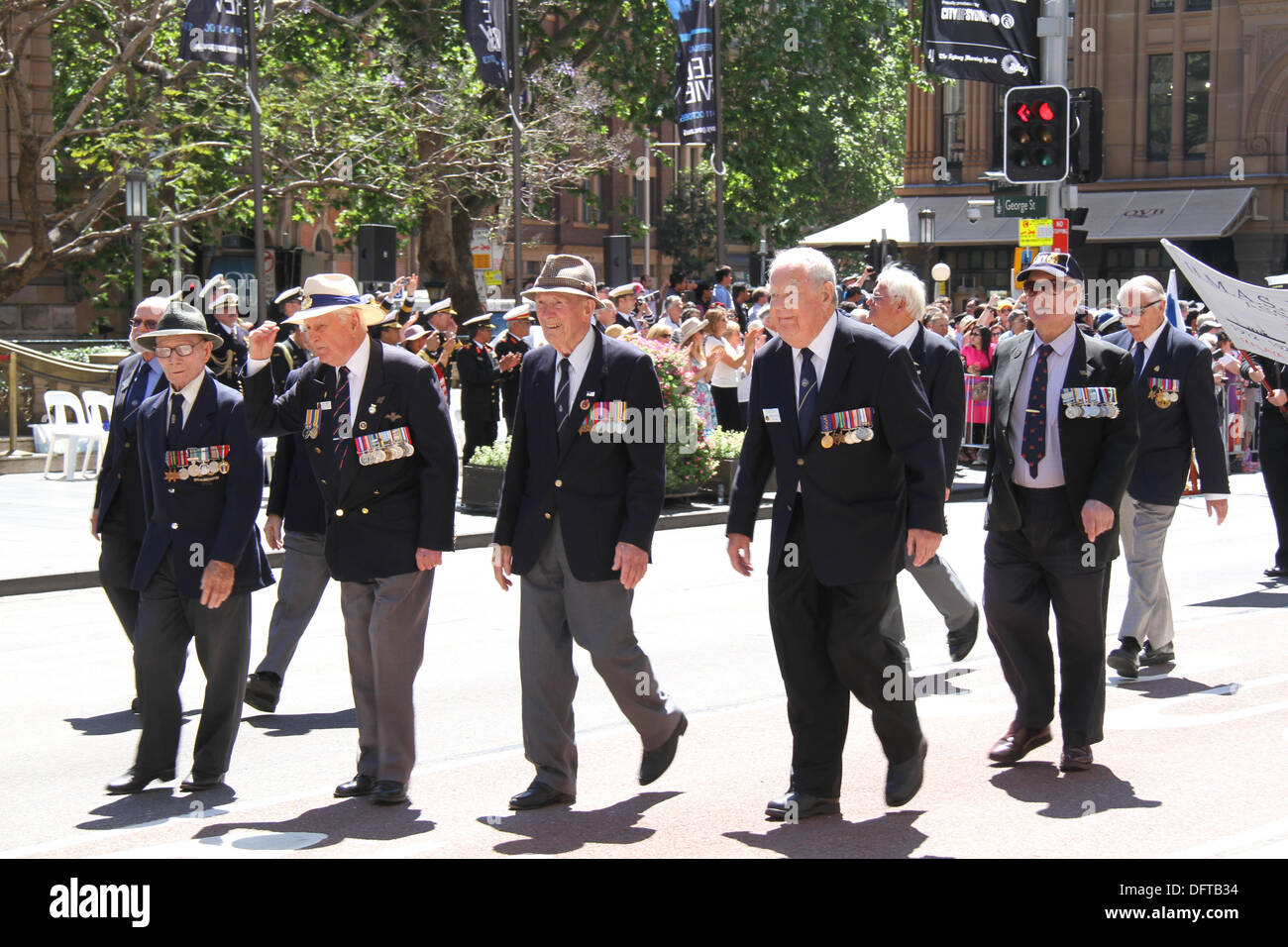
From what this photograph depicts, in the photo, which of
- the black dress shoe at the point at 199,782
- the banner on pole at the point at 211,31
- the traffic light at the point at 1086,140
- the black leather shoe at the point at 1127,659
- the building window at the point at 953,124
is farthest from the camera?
the building window at the point at 953,124

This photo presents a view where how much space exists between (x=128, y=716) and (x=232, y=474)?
1.97 meters

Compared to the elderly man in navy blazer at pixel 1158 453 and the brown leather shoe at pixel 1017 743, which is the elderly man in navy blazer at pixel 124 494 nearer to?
the brown leather shoe at pixel 1017 743

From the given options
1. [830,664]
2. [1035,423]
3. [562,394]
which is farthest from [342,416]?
[1035,423]

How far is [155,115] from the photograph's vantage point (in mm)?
24812

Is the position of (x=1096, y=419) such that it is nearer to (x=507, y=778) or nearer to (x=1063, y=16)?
(x=507, y=778)

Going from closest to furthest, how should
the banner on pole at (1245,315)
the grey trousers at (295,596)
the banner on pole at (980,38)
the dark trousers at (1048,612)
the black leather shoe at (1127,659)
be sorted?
the dark trousers at (1048,612), the grey trousers at (295,596), the black leather shoe at (1127,659), the banner on pole at (1245,315), the banner on pole at (980,38)

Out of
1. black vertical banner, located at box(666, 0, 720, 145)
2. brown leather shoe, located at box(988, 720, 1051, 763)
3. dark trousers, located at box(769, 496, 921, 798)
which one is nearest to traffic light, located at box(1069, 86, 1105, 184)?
brown leather shoe, located at box(988, 720, 1051, 763)

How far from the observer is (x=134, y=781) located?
247 inches

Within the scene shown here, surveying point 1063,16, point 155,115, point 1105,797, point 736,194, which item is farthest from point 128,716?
point 736,194

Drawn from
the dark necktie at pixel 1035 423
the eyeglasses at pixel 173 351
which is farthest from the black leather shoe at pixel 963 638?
the eyeglasses at pixel 173 351

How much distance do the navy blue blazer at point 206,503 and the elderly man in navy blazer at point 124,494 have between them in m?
0.65

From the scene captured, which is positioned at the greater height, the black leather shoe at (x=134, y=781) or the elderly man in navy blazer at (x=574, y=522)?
the elderly man in navy blazer at (x=574, y=522)

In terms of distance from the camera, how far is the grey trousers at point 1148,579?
8.20 meters

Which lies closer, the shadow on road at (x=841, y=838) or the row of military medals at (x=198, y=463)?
the shadow on road at (x=841, y=838)
